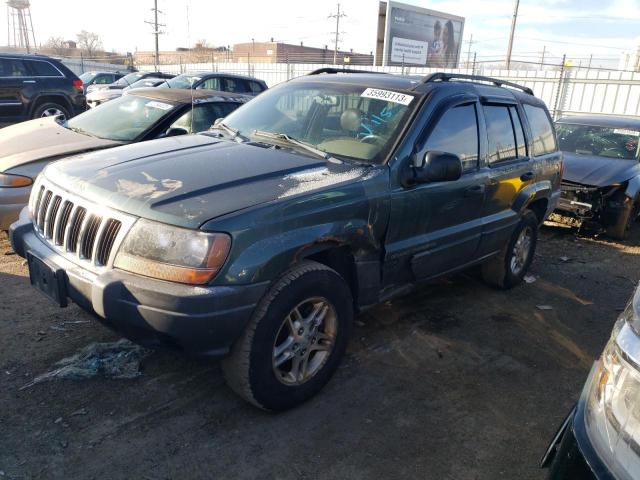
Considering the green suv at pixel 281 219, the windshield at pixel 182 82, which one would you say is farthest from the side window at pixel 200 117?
the windshield at pixel 182 82

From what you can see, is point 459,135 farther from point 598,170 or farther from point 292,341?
point 598,170

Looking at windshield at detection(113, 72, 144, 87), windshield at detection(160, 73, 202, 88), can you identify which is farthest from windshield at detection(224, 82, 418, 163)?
windshield at detection(113, 72, 144, 87)

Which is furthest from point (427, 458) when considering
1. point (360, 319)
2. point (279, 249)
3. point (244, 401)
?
point (360, 319)

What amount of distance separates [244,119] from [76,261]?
184 centimetres

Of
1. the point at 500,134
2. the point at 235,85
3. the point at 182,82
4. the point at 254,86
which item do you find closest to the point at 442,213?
the point at 500,134

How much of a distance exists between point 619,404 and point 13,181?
496 centimetres

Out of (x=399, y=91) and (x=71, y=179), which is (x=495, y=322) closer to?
(x=399, y=91)

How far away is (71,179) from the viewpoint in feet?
9.73

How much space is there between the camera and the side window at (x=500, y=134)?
417 cm

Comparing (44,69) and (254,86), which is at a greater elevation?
(44,69)

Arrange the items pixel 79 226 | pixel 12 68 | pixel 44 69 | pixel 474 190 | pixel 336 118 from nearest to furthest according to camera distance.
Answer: pixel 79 226
pixel 336 118
pixel 474 190
pixel 12 68
pixel 44 69

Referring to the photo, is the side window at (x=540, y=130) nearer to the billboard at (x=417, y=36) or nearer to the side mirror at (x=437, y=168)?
the side mirror at (x=437, y=168)

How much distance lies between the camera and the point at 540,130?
Result: 5031 mm

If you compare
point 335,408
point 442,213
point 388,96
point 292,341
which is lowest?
point 335,408
